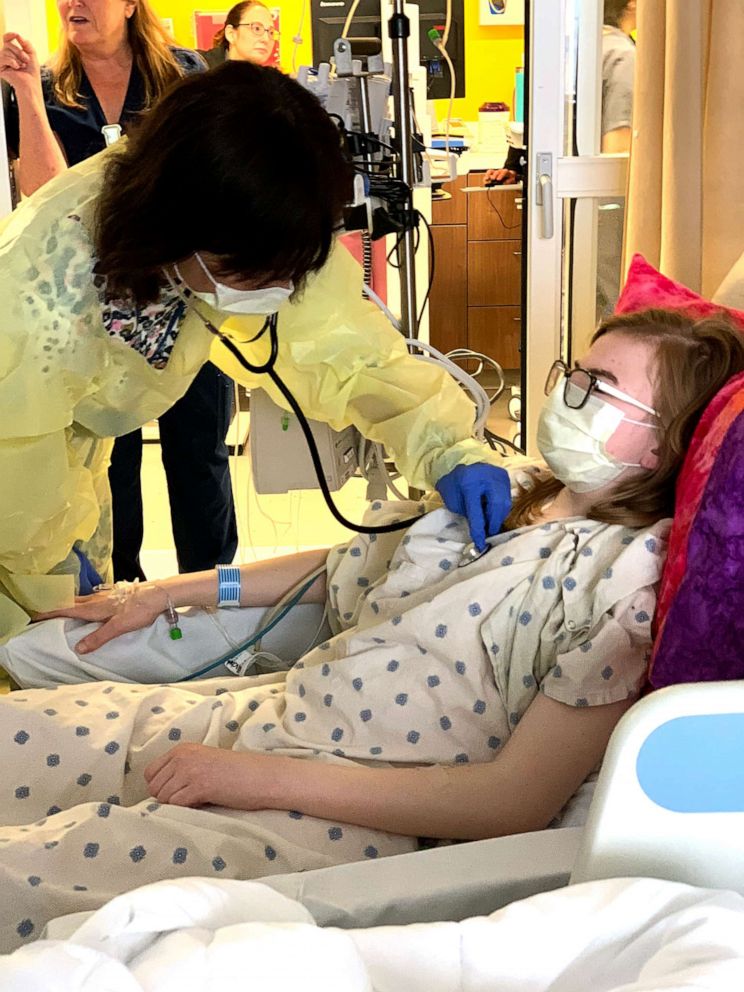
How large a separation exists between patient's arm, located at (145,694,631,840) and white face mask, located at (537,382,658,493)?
0.34m

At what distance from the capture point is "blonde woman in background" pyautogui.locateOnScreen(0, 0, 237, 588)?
Answer: 254cm

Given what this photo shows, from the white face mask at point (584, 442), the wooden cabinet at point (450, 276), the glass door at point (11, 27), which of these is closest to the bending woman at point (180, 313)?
the white face mask at point (584, 442)

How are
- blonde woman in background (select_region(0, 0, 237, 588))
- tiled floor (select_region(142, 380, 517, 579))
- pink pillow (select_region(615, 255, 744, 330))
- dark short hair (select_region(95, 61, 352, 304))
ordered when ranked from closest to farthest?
dark short hair (select_region(95, 61, 352, 304)), pink pillow (select_region(615, 255, 744, 330)), blonde woman in background (select_region(0, 0, 237, 588)), tiled floor (select_region(142, 380, 517, 579))

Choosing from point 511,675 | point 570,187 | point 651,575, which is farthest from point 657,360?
point 570,187

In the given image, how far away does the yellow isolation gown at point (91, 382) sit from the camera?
4.99 feet

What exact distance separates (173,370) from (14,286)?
0.31m

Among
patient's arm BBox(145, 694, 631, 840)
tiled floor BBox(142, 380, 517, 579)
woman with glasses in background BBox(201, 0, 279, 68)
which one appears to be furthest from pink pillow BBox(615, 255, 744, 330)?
woman with glasses in background BBox(201, 0, 279, 68)

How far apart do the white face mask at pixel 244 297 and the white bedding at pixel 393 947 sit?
0.95m

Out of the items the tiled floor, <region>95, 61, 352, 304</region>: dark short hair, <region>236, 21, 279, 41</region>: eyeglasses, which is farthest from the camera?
<region>236, 21, 279, 41</region>: eyeglasses

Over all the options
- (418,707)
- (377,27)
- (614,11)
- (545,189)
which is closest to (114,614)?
(418,707)

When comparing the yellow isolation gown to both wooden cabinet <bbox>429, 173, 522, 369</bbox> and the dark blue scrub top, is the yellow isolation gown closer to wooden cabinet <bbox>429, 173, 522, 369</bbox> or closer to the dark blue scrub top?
the dark blue scrub top

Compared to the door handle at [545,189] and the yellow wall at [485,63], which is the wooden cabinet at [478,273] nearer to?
the yellow wall at [485,63]

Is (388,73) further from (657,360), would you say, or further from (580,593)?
(580,593)

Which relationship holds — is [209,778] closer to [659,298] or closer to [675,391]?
[675,391]
